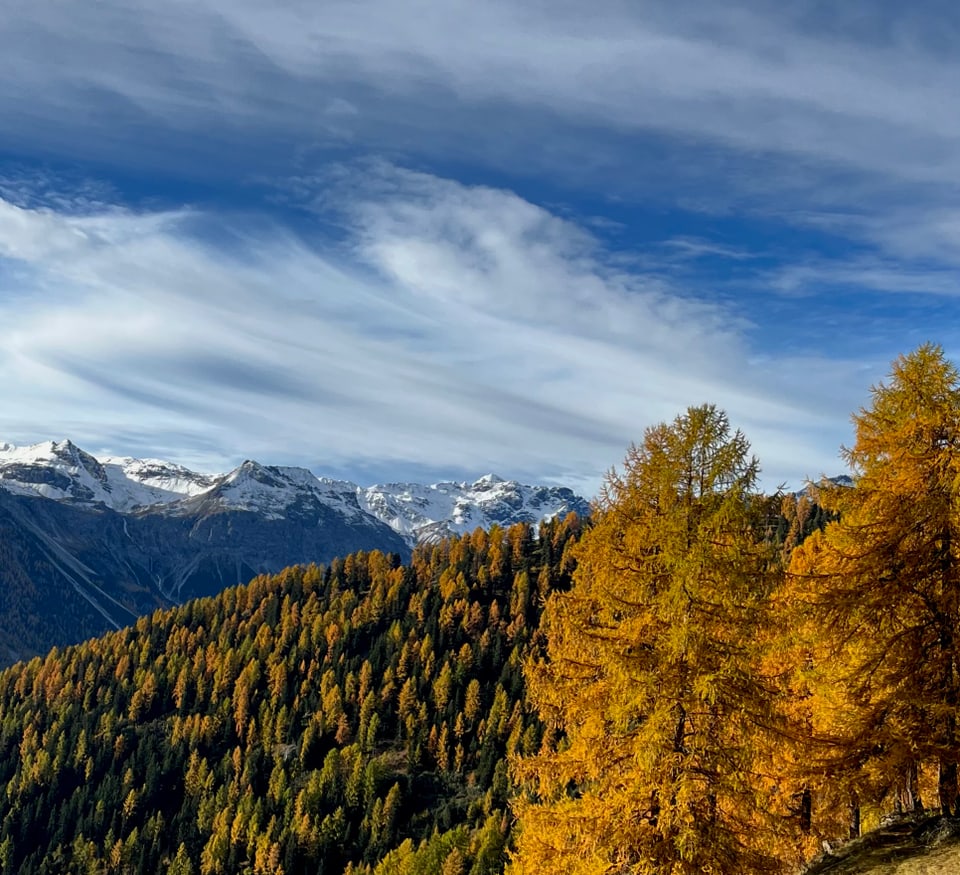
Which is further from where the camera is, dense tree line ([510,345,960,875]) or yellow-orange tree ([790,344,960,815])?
yellow-orange tree ([790,344,960,815])

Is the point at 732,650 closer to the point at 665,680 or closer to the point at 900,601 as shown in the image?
the point at 665,680

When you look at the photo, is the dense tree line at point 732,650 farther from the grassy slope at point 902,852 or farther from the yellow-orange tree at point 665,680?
the grassy slope at point 902,852

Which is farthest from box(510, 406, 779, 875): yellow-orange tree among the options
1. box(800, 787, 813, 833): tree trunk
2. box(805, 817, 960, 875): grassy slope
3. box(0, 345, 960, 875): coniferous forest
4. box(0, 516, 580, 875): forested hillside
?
box(0, 516, 580, 875): forested hillside

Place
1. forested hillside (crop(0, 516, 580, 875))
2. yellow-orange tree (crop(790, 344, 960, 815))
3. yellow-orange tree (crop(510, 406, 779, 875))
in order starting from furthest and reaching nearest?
forested hillside (crop(0, 516, 580, 875))
yellow-orange tree (crop(790, 344, 960, 815))
yellow-orange tree (crop(510, 406, 779, 875))

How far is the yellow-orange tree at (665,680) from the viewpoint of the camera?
1609 cm

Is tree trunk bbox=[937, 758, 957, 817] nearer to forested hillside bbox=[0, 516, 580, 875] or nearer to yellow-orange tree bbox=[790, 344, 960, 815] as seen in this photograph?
yellow-orange tree bbox=[790, 344, 960, 815]

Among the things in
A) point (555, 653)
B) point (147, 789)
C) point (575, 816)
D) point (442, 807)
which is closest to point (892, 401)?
point (555, 653)

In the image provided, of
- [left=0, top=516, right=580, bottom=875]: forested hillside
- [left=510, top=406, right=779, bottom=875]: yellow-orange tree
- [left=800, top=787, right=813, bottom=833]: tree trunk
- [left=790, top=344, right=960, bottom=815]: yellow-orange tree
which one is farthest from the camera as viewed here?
[left=0, top=516, right=580, bottom=875]: forested hillside

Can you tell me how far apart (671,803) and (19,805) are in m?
240

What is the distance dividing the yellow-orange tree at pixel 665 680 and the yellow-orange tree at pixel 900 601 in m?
3.72

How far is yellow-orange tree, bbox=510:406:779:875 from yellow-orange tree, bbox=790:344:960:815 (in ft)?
12.2

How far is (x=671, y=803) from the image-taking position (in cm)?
1620

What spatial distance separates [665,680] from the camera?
16.4 metres

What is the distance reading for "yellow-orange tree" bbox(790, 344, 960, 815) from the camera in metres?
19.0
